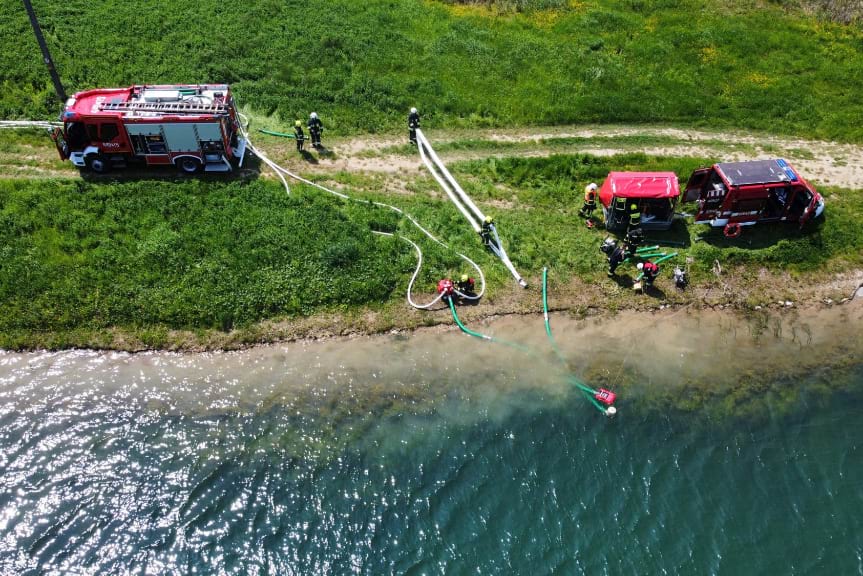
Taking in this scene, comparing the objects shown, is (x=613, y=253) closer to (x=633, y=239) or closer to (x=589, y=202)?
(x=633, y=239)

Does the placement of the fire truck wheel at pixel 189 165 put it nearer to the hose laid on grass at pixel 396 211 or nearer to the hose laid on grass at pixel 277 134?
the hose laid on grass at pixel 396 211

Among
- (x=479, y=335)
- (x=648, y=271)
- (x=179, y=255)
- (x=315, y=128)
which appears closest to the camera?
(x=479, y=335)

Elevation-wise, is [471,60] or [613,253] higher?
[471,60]

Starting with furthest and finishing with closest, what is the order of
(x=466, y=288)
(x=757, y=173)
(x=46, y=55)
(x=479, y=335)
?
(x=46, y=55) < (x=757, y=173) < (x=466, y=288) < (x=479, y=335)

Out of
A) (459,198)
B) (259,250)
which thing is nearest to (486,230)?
(459,198)

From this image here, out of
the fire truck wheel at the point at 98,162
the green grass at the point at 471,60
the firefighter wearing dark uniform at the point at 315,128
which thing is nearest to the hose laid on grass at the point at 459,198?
the green grass at the point at 471,60

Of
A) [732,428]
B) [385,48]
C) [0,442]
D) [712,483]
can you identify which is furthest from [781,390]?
[385,48]

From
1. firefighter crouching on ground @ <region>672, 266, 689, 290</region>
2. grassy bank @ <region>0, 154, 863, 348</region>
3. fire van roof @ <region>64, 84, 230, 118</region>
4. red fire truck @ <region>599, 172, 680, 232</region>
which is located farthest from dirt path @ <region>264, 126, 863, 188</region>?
firefighter crouching on ground @ <region>672, 266, 689, 290</region>

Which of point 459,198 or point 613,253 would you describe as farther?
point 459,198
